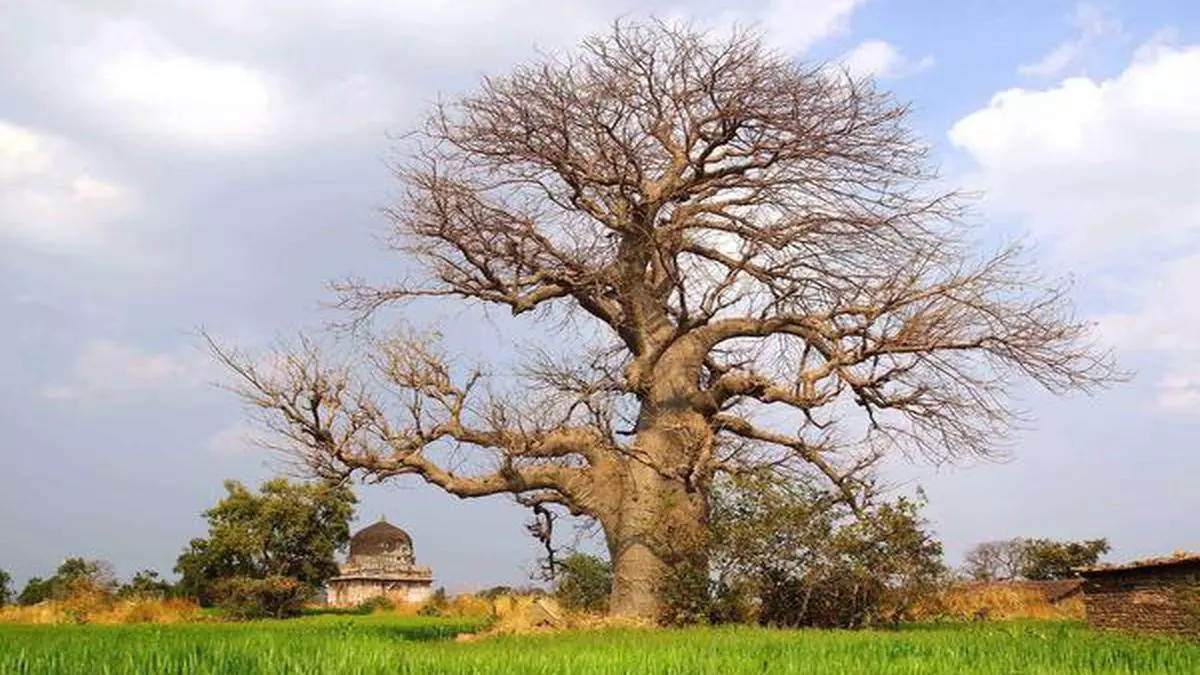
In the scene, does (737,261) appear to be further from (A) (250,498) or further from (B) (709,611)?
(A) (250,498)

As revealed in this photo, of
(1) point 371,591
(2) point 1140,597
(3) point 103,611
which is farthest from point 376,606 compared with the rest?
(2) point 1140,597

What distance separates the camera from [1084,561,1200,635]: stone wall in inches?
675

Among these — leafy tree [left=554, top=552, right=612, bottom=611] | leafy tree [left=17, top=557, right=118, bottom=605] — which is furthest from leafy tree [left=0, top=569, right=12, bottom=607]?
leafy tree [left=554, top=552, right=612, bottom=611]

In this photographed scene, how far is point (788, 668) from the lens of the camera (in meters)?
7.69

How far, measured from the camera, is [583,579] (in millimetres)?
20656

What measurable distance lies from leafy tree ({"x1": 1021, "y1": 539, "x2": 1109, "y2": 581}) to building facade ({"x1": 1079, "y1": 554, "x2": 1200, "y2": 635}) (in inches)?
910

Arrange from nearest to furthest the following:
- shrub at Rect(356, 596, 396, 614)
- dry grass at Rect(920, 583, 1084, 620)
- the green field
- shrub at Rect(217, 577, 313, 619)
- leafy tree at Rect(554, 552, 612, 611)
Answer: the green field, leafy tree at Rect(554, 552, 612, 611), dry grass at Rect(920, 583, 1084, 620), shrub at Rect(217, 577, 313, 619), shrub at Rect(356, 596, 396, 614)

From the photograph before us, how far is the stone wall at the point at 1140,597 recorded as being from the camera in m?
17.1

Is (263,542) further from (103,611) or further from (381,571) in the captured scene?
(381,571)

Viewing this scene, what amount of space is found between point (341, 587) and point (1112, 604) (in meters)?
28.9

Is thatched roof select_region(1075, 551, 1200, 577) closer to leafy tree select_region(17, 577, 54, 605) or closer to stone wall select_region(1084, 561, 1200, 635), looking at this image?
stone wall select_region(1084, 561, 1200, 635)

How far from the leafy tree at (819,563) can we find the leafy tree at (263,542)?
17430mm

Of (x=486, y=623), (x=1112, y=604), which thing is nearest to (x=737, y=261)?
(x=486, y=623)

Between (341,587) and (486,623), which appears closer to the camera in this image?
(486,623)
